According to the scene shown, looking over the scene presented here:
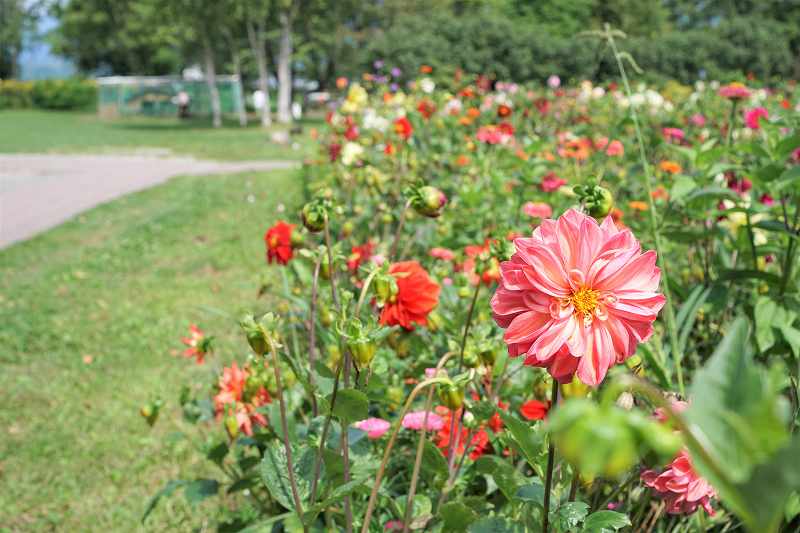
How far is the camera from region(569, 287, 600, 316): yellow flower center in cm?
65

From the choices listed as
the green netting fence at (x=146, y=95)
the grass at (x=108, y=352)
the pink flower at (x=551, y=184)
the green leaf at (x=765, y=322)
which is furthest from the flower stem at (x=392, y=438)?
the green netting fence at (x=146, y=95)

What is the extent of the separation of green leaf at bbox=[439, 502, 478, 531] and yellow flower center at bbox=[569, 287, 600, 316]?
16.6 inches

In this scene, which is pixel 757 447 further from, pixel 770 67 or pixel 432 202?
pixel 770 67

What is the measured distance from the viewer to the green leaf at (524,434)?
770 mm

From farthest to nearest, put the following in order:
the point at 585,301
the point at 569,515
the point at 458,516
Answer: the point at 458,516 < the point at 569,515 < the point at 585,301

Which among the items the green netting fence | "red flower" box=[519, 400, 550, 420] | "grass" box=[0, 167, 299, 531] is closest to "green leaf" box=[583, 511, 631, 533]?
"red flower" box=[519, 400, 550, 420]

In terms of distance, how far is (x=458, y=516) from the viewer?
3.23ft

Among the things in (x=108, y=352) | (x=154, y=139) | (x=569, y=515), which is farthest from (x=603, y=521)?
(x=154, y=139)

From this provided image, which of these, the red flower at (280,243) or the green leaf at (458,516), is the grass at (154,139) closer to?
the red flower at (280,243)

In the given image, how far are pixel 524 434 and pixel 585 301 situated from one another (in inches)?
7.8

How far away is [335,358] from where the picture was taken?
1.28 meters

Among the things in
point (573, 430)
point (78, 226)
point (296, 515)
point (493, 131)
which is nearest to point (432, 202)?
point (296, 515)

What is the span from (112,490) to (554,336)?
1867 millimetres

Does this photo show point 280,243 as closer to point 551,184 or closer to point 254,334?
point 254,334
